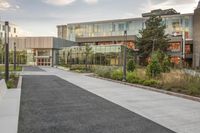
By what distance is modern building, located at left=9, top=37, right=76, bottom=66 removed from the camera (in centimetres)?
7462

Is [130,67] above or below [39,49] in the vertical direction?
below

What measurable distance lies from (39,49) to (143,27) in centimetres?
2927

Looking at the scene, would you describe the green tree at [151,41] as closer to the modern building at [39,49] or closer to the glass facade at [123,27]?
the glass facade at [123,27]

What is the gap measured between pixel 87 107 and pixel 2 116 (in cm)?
308

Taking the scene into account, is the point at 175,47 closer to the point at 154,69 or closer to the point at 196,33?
the point at 196,33

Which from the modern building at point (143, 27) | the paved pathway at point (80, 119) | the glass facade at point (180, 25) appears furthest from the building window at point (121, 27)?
the paved pathway at point (80, 119)

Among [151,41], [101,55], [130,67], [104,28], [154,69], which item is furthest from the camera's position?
[104,28]

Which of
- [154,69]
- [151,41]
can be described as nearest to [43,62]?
[151,41]

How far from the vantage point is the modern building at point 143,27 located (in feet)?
201

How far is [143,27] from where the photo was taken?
224 feet

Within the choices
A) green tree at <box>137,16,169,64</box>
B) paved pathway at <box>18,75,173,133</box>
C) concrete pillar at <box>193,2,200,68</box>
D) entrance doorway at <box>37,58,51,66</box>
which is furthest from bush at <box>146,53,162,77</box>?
entrance doorway at <box>37,58,51,66</box>

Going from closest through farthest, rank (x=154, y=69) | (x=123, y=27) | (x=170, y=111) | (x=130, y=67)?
(x=170, y=111) < (x=154, y=69) < (x=130, y=67) < (x=123, y=27)

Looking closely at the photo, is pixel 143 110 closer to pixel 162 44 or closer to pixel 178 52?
pixel 162 44

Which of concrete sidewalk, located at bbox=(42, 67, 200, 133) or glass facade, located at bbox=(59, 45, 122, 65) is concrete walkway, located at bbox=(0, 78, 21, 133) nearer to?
concrete sidewalk, located at bbox=(42, 67, 200, 133)
